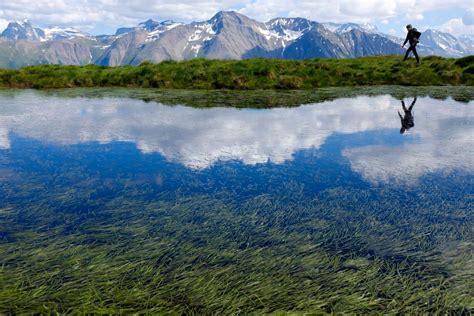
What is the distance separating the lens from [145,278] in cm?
614

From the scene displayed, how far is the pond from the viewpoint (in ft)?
18.9

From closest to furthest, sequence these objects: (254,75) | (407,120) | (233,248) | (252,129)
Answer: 1. (233,248)
2. (252,129)
3. (407,120)
4. (254,75)

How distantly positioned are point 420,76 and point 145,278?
3230 centimetres

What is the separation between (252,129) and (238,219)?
876 centimetres

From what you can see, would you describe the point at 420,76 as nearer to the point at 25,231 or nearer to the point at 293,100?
the point at 293,100

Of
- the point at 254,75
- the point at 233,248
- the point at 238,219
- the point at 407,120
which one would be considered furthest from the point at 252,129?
the point at 254,75

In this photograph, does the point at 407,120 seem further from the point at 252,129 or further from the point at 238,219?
the point at 238,219

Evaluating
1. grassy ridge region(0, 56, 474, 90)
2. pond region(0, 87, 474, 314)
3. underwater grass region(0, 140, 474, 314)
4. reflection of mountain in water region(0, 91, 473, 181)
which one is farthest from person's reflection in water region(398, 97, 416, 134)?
grassy ridge region(0, 56, 474, 90)

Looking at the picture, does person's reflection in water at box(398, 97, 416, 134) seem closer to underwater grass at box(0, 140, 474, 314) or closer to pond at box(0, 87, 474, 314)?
pond at box(0, 87, 474, 314)

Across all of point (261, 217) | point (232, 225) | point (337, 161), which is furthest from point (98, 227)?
point (337, 161)

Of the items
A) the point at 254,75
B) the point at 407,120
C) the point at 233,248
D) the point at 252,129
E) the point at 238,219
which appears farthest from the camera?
the point at 254,75

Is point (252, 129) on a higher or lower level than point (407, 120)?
lower

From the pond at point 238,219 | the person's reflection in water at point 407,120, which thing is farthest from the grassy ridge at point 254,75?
the pond at point 238,219

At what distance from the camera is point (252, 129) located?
54.3 feet
